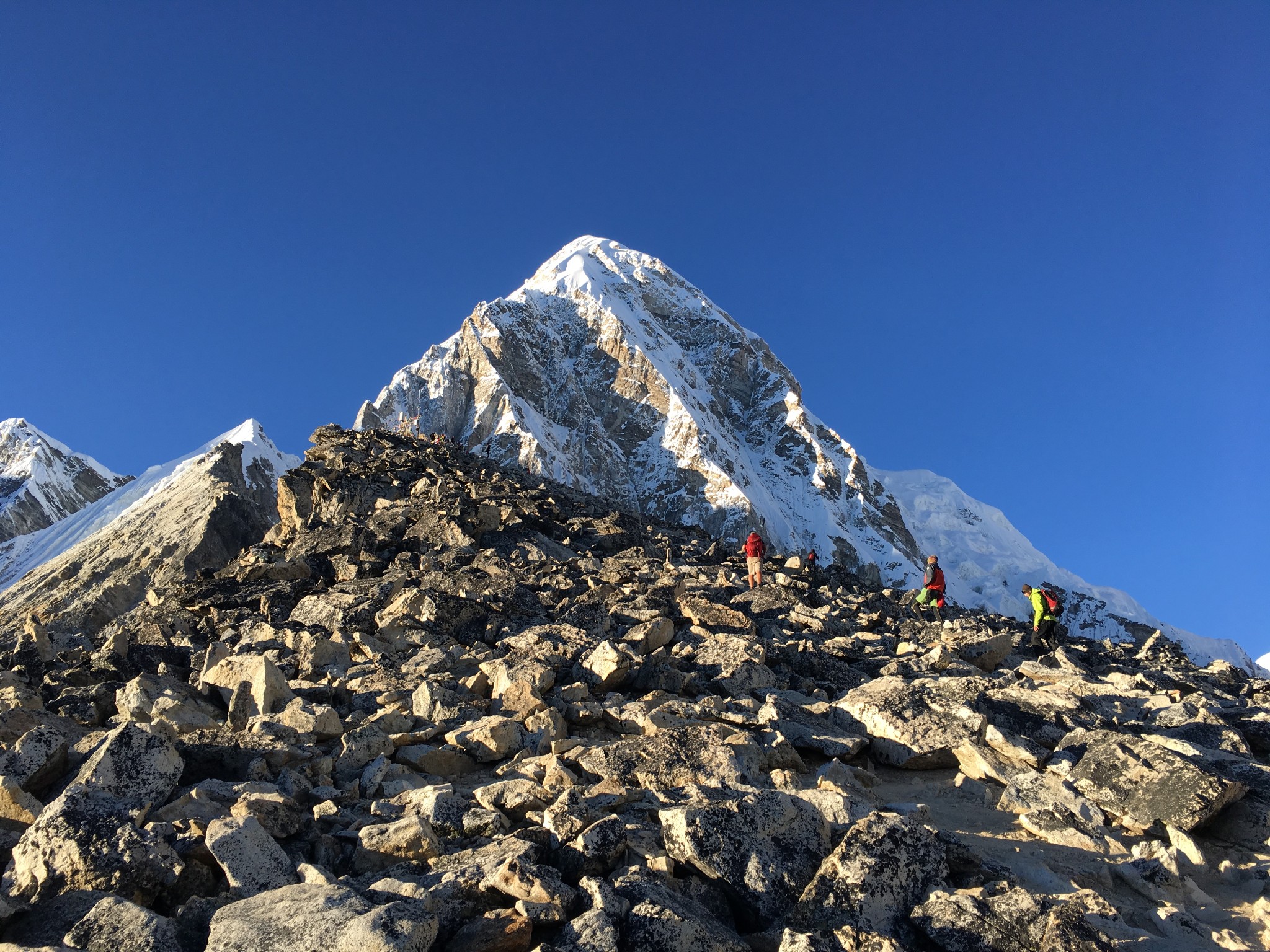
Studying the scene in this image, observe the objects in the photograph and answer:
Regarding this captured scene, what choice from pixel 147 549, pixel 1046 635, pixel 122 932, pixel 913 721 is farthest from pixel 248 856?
pixel 147 549

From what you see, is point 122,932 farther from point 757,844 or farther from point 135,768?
point 757,844

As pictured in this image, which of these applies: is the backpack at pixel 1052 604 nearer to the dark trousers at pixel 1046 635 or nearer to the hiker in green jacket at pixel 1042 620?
the hiker in green jacket at pixel 1042 620

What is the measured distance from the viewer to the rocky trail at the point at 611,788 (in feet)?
13.1

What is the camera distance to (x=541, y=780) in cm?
618

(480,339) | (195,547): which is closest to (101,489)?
(480,339)

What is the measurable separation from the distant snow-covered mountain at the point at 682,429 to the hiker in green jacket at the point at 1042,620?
6912 cm

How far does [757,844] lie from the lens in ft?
15.2

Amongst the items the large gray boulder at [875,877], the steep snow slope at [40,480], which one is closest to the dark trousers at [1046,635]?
the large gray boulder at [875,877]

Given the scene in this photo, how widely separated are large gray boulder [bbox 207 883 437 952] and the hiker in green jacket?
1230 centimetres

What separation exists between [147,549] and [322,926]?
105 ft

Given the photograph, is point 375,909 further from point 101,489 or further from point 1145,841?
point 101,489

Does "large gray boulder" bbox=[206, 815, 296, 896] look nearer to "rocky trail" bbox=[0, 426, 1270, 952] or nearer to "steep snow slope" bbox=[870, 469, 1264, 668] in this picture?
"rocky trail" bbox=[0, 426, 1270, 952]

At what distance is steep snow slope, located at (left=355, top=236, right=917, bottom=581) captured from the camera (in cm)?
9650

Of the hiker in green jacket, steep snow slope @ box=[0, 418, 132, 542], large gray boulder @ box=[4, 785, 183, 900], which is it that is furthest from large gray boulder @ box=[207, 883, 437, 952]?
steep snow slope @ box=[0, 418, 132, 542]
